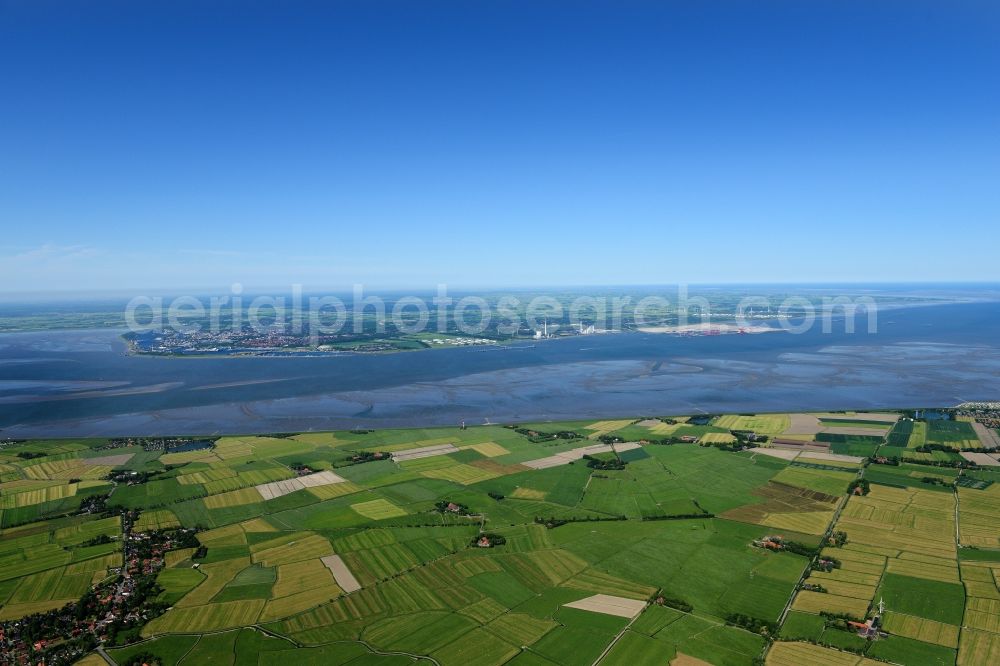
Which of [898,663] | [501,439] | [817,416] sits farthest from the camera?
[817,416]

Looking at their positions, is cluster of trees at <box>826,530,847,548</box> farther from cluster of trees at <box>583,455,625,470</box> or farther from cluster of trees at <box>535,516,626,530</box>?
cluster of trees at <box>583,455,625,470</box>

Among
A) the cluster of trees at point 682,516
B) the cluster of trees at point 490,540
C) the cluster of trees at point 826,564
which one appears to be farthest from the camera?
the cluster of trees at point 682,516

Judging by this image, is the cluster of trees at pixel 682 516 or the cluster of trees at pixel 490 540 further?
the cluster of trees at pixel 682 516

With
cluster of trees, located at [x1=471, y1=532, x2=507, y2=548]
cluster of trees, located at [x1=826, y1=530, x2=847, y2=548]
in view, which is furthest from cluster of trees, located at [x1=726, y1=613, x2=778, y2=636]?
cluster of trees, located at [x1=471, y1=532, x2=507, y2=548]

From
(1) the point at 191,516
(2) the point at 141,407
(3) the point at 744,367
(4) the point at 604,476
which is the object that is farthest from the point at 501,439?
(3) the point at 744,367

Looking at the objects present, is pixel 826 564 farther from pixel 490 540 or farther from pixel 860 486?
pixel 490 540

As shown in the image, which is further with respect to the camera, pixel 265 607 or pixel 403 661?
pixel 265 607

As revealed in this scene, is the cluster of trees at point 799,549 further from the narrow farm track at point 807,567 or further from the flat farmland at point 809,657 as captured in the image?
the flat farmland at point 809,657

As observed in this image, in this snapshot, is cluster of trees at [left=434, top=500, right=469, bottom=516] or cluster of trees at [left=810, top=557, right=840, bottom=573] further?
cluster of trees at [left=434, top=500, right=469, bottom=516]

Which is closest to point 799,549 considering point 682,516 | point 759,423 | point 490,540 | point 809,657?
point 682,516

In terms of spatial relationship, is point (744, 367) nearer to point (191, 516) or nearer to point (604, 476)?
point (604, 476)

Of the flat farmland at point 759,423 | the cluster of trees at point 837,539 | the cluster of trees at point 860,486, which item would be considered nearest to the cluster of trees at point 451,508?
the cluster of trees at point 837,539
